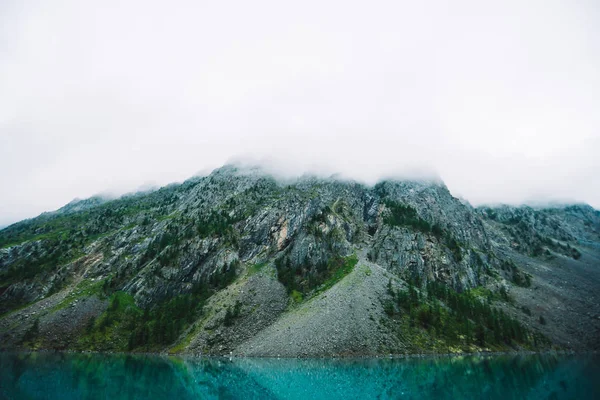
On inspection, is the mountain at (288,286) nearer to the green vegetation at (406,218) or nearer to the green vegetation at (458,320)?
the green vegetation at (458,320)

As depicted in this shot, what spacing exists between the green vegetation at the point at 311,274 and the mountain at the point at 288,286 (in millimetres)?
723

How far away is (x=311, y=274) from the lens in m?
139

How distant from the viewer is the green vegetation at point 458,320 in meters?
108

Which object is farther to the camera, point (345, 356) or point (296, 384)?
point (345, 356)

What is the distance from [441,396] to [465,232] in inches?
7085

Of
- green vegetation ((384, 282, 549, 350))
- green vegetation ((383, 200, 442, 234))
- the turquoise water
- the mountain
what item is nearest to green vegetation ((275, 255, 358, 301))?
the mountain

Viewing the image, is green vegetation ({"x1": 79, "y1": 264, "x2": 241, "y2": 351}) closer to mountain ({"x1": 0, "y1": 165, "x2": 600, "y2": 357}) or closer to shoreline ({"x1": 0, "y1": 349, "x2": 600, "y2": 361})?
mountain ({"x1": 0, "y1": 165, "x2": 600, "y2": 357})

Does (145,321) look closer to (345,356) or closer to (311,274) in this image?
(311,274)

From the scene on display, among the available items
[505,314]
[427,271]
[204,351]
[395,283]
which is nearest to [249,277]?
[204,351]

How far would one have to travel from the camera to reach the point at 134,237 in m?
177

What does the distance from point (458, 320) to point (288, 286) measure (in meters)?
64.2

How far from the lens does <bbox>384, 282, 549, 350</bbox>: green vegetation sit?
108 metres

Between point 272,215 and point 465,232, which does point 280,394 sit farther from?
point 465,232

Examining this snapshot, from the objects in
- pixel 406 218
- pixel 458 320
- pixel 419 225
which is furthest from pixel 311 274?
pixel 406 218
